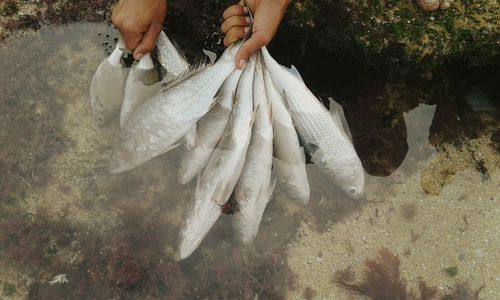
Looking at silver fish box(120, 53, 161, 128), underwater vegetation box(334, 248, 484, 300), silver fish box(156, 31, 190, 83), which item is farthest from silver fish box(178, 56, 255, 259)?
underwater vegetation box(334, 248, 484, 300)

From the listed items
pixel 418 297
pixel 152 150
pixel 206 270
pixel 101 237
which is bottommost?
pixel 418 297

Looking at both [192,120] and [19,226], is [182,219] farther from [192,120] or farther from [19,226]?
[19,226]

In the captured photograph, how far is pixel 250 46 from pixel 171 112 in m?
0.93

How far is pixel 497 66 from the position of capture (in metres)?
4.50

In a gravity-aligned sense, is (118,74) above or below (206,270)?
above

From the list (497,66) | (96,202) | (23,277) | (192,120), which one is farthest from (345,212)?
(23,277)

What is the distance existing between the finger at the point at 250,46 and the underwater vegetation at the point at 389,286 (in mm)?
2201

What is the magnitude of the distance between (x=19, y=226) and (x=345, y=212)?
3152mm

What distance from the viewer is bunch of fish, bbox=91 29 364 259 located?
398 cm

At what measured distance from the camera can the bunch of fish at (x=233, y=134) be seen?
3984 mm

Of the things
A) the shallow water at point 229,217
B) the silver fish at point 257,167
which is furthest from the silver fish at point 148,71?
the silver fish at point 257,167

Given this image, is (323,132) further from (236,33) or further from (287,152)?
(236,33)

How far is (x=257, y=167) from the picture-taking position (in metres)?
4.03

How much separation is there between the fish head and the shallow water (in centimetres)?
14
